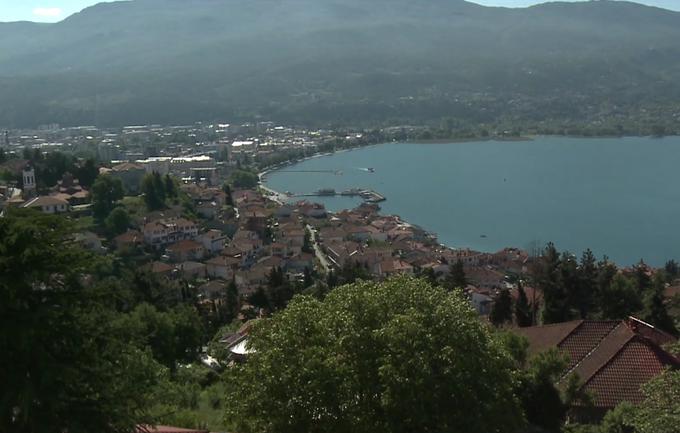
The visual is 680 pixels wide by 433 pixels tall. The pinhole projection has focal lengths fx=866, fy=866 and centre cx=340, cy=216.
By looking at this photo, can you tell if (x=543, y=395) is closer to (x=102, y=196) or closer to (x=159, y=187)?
(x=102, y=196)

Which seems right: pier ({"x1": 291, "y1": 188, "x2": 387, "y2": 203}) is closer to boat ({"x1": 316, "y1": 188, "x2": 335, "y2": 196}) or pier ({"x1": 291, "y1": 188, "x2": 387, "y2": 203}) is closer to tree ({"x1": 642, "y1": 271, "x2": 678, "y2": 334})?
boat ({"x1": 316, "y1": 188, "x2": 335, "y2": 196})

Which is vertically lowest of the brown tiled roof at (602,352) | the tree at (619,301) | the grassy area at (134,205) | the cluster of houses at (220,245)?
the cluster of houses at (220,245)

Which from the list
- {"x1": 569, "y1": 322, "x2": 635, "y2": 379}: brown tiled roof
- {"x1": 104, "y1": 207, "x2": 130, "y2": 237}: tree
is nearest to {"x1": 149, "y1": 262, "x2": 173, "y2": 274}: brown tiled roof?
{"x1": 104, "y1": 207, "x2": 130, "y2": 237}: tree

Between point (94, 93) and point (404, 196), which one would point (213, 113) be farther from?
point (404, 196)

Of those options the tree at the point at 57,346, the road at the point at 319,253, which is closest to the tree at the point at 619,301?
the tree at the point at 57,346

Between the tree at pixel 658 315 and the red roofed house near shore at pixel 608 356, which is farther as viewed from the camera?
the tree at pixel 658 315

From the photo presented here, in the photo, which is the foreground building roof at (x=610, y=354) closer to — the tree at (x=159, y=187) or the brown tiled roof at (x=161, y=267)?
the brown tiled roof at (x=161, y=267)

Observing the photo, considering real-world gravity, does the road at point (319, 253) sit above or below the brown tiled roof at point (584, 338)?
below
